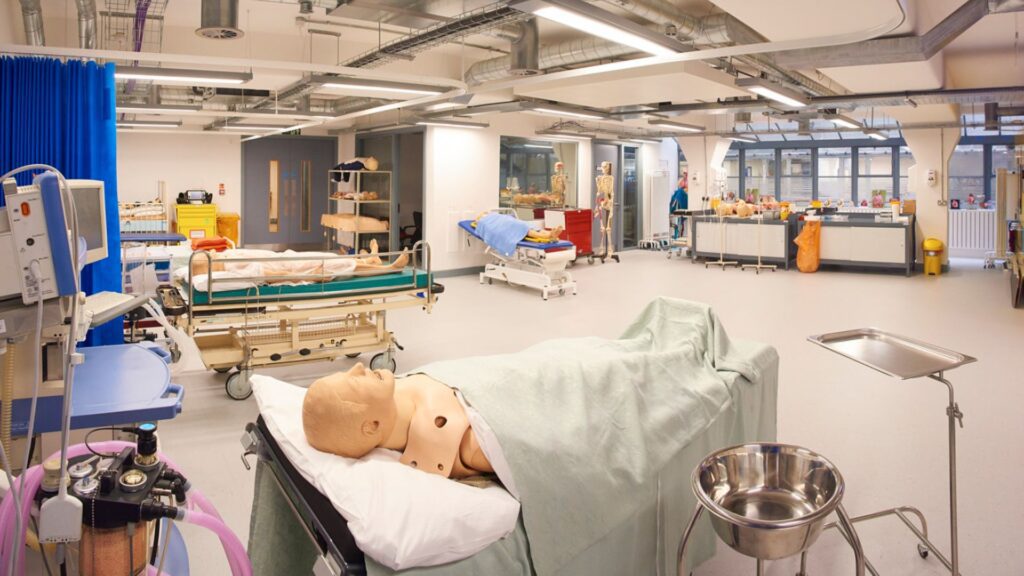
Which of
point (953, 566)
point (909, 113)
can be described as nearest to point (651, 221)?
point (909, 113)

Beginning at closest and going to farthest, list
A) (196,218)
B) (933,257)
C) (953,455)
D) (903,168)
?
(953,455) → (933,257) → (196,218) → (903,168)

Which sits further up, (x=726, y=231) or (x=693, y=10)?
(x=693, y=10)

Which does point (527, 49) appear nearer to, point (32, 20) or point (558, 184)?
point (32, 20)

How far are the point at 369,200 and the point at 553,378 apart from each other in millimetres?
9638

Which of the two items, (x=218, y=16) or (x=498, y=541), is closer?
(x=498, y=541)

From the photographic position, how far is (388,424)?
2076mm

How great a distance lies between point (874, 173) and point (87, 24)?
1727cm

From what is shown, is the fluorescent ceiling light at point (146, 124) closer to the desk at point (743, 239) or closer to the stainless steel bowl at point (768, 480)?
the desk at point (743, 239)

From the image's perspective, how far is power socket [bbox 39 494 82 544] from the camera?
5.32ft

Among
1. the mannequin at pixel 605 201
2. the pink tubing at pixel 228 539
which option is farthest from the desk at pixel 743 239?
the pink tubing at pixel 228 539

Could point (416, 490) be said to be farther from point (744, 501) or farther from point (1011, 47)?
point (1011, 47)

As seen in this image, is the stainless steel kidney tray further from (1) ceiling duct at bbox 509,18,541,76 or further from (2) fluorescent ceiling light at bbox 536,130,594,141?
(2) fluorescent ceiling light at bbox 536,130,594,141

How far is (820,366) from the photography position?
5.84 meters

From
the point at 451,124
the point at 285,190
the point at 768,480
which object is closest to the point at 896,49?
the point at 768,480
